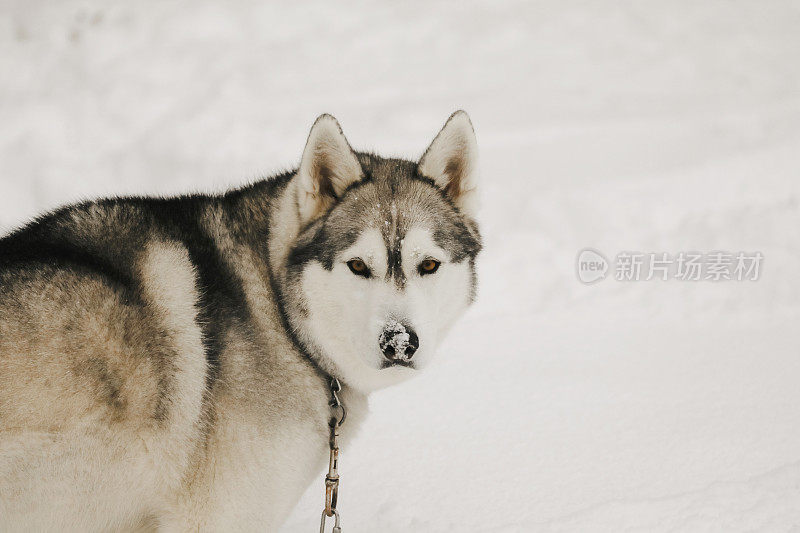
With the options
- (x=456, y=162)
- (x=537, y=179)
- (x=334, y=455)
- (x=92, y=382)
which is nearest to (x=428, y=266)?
(x=456, y=162)

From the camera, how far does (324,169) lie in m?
2.30

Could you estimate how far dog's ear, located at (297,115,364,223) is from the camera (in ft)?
7.17

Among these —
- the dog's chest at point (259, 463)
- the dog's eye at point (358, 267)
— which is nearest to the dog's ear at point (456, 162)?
the dog's eye at point (358, 267)

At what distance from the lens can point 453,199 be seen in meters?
2.48

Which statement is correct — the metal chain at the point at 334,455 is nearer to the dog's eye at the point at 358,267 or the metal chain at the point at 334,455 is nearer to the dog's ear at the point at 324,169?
the dog's eye at the point at 358,267

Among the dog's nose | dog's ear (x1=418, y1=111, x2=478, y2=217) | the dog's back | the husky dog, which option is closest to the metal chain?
the husky dog

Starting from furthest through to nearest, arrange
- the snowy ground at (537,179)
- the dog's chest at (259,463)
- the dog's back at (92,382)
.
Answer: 1. the snowy ground at (537,179)
2. the dog's chest at (259,463)
3. the dog's back at (92,382)

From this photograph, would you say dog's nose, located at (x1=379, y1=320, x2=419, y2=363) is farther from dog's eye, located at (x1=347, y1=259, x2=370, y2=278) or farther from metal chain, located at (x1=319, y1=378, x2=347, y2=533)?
metal chain, located at (x1=319, y1=378, x2=347, y2=533)

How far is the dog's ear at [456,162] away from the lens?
2338mm

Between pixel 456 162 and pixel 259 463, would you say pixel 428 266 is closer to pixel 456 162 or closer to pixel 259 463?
pixel 456 162

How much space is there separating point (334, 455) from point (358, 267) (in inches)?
25.1

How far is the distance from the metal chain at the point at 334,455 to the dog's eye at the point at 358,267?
1.30 ft

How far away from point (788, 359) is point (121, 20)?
7.28 metres

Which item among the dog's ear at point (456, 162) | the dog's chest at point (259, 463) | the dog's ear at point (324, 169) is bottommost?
the dog's chest at point (259, 463)
